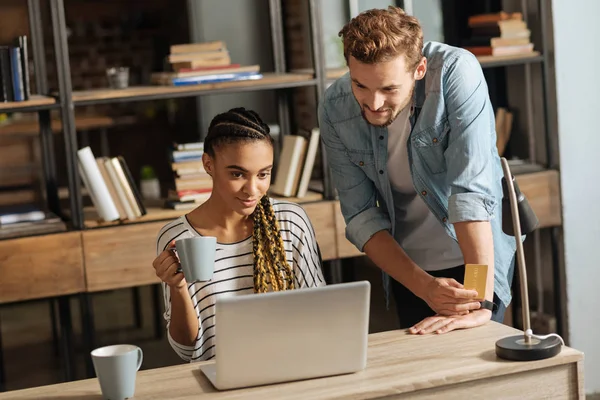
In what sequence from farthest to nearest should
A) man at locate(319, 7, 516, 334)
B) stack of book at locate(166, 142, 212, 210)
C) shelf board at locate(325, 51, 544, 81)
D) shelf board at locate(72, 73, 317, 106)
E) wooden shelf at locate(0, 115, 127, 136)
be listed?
wooden shelf at locate(0, 115, 127, 136)
shelf board at locate(325, 51, 544, 81)
stack of book at locate(166, 142, 212, 210)
shelf board at locate(72, 73, 317, 106)
man at locate(319, 7, 516, 334)

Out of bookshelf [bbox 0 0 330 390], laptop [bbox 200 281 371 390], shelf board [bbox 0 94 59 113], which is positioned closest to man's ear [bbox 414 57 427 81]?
laptop [bbox 200 281 371 390]

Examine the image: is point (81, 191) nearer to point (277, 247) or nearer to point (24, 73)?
point (24, 73)

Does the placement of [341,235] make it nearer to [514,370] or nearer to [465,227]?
[465,227]

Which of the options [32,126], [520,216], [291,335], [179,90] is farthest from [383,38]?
[32,126]

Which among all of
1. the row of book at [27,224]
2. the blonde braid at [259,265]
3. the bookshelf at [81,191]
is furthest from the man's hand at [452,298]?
the row of book at [27,224]

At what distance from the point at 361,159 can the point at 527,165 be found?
5.37 feet

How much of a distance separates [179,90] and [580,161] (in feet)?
5.23

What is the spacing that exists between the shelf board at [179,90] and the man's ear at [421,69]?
4.30 ft

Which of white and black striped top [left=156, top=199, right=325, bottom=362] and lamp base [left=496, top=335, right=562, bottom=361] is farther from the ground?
white and black striped top [left=156, top=199, right=325, bottom=362]

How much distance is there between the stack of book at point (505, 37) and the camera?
364cm

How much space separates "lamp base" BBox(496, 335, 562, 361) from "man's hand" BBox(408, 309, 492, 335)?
7.0 inches

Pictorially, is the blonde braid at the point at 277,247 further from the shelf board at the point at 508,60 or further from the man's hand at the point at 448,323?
the shelf board at the point at 508,60

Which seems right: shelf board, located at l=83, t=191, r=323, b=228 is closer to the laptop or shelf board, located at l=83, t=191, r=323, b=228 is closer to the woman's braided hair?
the woman's braided hair

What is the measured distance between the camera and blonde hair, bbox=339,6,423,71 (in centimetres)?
193
